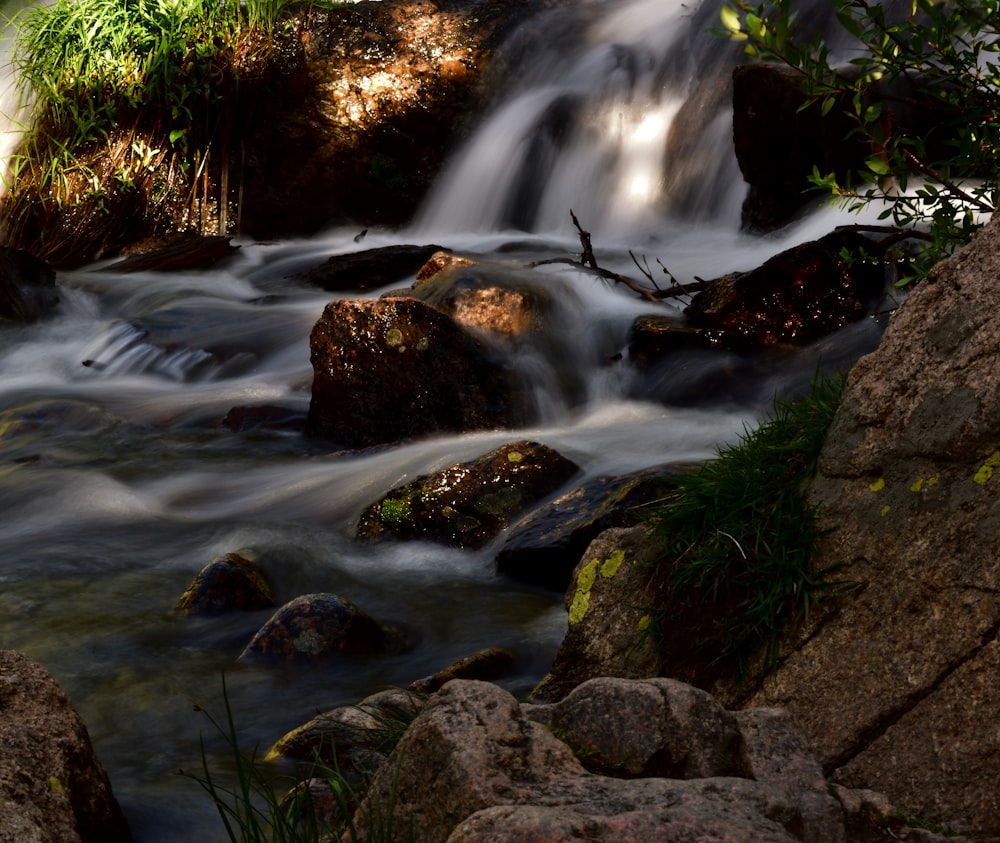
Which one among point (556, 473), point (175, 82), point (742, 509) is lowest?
point (556, 473)

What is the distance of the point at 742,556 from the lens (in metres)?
2.73

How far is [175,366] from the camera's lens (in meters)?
8.60

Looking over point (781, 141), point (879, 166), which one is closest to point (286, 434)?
point (781, 141)

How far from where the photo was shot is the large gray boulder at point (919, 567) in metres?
2.25

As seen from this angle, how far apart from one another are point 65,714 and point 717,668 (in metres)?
1.41

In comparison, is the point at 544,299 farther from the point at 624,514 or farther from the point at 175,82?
the point at 175,82

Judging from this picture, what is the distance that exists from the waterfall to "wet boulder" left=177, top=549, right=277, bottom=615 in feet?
19.2

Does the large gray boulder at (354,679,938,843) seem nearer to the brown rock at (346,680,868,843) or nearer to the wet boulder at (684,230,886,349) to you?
the brown rock at (346,680,868,843)

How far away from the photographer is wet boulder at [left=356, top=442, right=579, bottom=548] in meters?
5.17

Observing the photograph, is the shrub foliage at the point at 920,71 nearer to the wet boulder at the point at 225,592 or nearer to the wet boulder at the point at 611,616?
the wet boulder at the point at 611,616

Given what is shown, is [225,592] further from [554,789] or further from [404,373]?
[554,789]

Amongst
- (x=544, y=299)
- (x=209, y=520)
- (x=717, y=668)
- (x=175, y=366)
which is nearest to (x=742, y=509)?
(x=717, y=668)

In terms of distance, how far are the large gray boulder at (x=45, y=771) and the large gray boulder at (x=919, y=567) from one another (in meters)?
1.44

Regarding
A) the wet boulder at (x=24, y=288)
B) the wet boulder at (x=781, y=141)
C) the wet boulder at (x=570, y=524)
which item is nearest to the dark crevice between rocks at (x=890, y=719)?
the wet boulder at (x=570, y=524)
